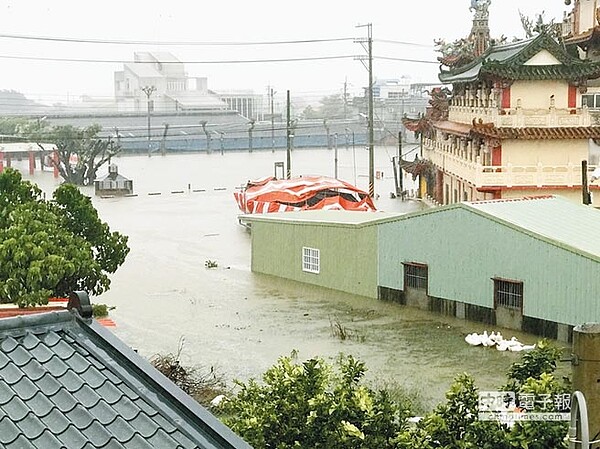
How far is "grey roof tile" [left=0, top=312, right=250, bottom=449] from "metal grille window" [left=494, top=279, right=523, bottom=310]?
12.3 m

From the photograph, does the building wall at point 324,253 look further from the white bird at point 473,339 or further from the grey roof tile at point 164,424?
the grey roof tile at point 164,424

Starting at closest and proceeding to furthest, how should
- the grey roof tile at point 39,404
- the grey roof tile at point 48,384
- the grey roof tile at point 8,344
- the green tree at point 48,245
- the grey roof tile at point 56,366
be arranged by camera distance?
the grey roof tile at point 39,404
the grey roof tile at point 48,384
the grey roof tile at point 56,366
the grey roof tile at point 8,344
the green tree at point 48,245

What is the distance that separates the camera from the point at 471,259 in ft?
55.0

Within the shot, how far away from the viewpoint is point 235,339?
1577cm

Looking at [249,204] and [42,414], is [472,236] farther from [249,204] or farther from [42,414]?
[249,204]

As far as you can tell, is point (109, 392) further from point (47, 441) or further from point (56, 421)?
point (47, 441)

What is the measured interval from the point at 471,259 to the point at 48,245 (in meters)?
7.21

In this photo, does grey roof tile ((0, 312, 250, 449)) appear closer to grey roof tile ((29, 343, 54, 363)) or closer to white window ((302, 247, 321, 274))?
grey roof tile ((29, 343, 54, 363))

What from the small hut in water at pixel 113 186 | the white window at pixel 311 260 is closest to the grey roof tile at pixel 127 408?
the white window at pixel 311 260

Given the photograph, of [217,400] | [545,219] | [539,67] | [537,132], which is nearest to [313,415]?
[217,400]

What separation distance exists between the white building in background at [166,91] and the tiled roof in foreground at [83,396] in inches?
3899

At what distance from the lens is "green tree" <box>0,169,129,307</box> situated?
13484mm

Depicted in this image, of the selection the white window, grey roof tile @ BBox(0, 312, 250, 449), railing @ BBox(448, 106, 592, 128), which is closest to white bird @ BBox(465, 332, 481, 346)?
the white window

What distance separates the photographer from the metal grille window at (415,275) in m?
17.9
